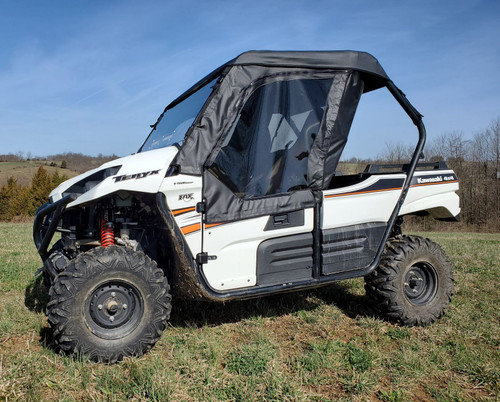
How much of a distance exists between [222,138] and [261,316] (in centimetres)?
191

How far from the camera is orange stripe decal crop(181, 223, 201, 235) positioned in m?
3.37

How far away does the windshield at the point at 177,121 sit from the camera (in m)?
3.78

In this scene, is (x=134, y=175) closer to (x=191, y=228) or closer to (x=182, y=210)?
(x=182, y=210)

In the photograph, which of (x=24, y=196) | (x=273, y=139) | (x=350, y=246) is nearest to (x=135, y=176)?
(x=273, y=139)

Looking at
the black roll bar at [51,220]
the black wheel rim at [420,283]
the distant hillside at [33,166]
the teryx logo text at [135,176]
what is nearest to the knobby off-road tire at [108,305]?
the black roll bar at [51,220]

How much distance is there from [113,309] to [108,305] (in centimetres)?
5

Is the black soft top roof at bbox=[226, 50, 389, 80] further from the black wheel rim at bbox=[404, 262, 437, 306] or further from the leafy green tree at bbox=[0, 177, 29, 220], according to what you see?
the leafy green tree at bbox=[0, 177, 29, 220]

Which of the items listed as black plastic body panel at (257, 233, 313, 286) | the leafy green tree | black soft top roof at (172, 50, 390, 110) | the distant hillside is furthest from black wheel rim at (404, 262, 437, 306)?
the distant hillside

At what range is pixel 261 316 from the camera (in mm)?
4281

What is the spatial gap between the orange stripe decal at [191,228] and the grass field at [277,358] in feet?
3.15

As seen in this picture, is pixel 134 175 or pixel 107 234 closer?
pixel 134 175

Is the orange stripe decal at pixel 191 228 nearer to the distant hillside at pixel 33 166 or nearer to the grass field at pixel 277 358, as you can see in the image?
the grass field at pixel 277 358

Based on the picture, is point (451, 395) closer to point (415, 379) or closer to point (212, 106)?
point (415, 379)

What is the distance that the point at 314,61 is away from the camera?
3752 millimetres
